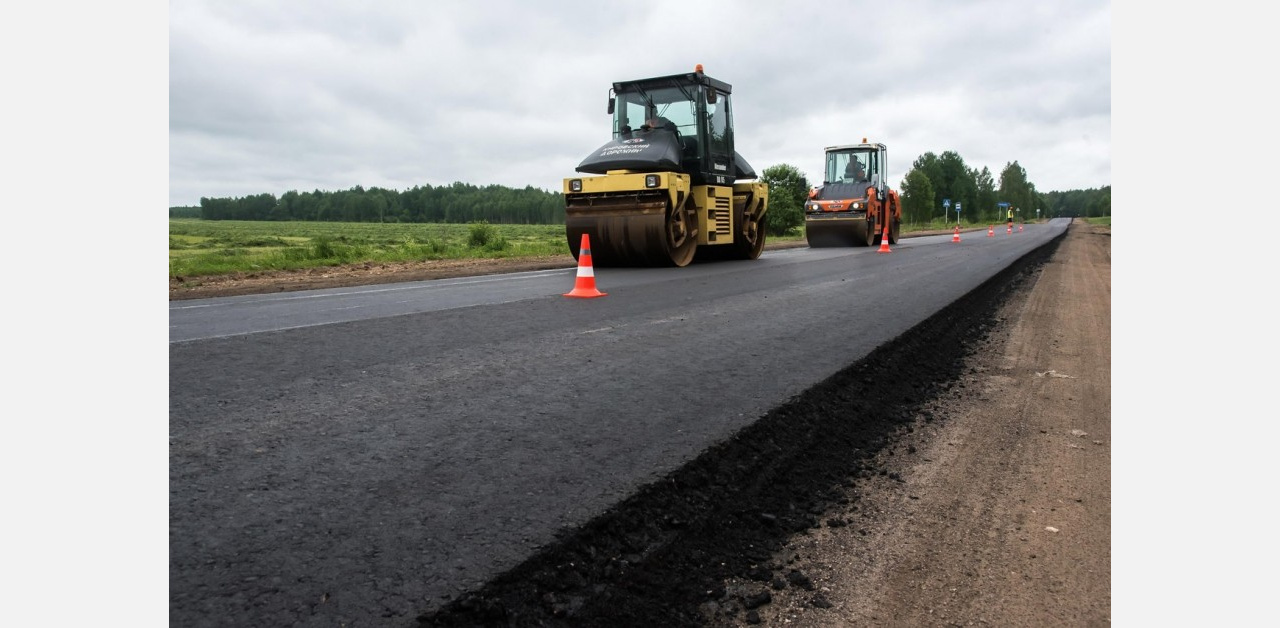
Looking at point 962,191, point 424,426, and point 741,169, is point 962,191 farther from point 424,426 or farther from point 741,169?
point 424,426

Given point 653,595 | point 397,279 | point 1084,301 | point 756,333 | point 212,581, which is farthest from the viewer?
point 397,279

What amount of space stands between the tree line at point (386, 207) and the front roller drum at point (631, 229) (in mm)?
101508

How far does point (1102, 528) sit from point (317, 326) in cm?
550

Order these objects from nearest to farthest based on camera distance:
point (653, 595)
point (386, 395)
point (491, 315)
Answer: point (653, 595), point (386, 395), point (491, 315)

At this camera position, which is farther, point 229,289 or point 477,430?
point 229,289

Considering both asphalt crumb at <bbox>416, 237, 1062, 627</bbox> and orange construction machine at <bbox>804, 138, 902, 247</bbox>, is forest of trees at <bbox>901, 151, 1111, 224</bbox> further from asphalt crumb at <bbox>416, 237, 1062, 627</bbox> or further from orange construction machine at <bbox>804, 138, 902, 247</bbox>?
asphalt crumb at <bbox>416, 237, 1062, 627</bbox>

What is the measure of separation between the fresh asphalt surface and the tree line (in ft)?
361

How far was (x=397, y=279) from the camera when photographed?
43.4ft

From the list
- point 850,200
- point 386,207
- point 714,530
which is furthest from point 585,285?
point 386,207

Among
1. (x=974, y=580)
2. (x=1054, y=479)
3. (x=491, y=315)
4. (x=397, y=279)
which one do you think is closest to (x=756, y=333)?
(x=491, y=315)

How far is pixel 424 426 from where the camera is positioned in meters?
3.41

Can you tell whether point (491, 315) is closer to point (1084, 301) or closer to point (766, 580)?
point (766, 580)

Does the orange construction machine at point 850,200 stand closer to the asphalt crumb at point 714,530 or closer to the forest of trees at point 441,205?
the asphalt crumb at point 714,530

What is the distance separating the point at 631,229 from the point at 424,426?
1084 centimetres
